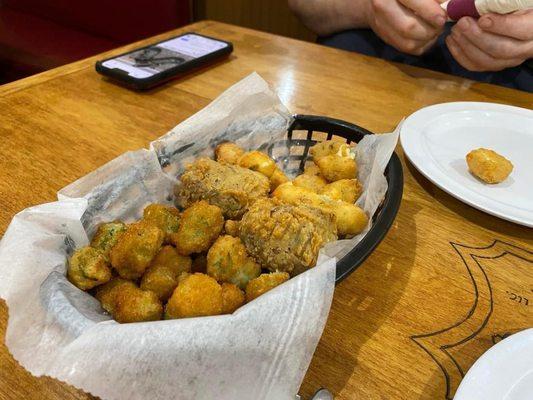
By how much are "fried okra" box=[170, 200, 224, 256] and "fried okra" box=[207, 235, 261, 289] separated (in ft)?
0.07

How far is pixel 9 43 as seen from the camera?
1935mm

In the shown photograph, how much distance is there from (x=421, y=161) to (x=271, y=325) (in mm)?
→ 508

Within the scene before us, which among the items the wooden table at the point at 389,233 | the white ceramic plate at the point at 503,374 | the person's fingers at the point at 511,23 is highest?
the person's fingers at the point at 511,23

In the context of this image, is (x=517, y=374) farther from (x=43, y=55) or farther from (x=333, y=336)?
(x=43, y=55)

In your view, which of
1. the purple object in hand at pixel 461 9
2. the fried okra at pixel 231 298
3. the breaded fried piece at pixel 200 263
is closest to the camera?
the fried okra at pixel 231 298

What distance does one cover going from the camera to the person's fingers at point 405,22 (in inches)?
45.6

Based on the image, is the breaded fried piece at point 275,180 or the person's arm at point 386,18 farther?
the person's arm at point 386,18

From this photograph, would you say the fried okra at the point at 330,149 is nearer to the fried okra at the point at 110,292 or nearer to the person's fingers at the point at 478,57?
the fried okra at the point at 110,292

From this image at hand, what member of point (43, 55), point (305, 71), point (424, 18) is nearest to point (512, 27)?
point (424, 18)

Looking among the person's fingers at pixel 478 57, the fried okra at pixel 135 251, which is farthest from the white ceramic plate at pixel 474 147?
the fried okra at pixel 135 251

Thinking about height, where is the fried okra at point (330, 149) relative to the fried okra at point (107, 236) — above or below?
above

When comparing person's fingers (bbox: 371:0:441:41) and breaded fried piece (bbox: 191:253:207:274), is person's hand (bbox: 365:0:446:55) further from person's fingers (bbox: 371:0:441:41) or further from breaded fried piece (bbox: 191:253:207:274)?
breaded fried piece (bbox: 191:253:207:274)

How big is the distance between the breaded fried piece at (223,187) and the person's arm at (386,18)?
0.76 m

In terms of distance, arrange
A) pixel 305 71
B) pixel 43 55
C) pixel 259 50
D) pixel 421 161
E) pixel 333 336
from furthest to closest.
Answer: pixel 43 55 → pixel 259 50 → pixel 305 71 → pixel 421 161 → pixel 333 336
